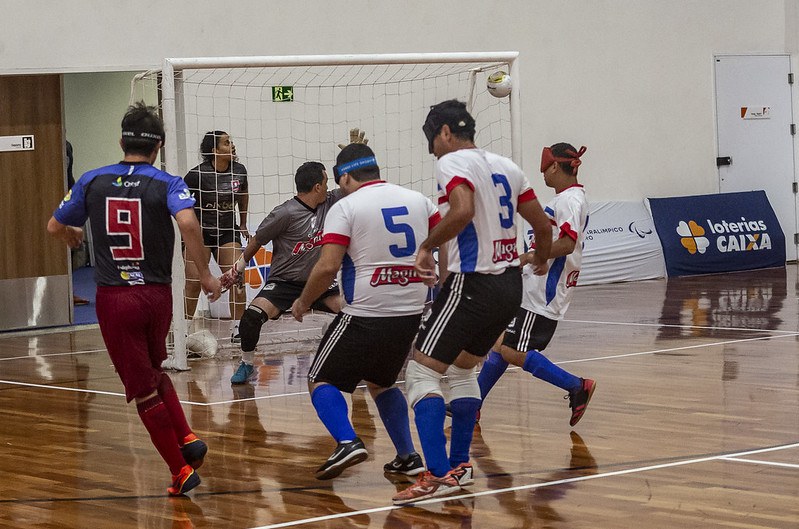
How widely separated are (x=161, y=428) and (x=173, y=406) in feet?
0.77

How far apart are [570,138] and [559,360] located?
25.8ft

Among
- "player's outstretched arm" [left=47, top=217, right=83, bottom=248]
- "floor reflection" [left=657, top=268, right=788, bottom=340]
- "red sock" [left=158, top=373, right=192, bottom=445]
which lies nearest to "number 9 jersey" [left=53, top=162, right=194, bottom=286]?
"player's outstretched arm" [left=47, top=217, right=83, bottom=248]

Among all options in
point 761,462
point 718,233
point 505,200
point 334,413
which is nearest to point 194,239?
point 334,413

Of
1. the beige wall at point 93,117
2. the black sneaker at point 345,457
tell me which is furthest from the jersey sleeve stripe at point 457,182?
the beige wall at point 93,117

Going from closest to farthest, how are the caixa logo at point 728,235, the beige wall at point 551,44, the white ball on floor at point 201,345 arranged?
1. the white ball on floor at point 201,345
2. the beige wall at point 551,44
3. the caixa logo at point 728,235

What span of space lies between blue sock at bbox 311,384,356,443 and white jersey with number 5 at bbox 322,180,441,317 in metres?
0.42

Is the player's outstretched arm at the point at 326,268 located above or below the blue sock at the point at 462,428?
above

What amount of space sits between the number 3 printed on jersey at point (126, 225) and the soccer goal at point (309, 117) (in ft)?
22.1

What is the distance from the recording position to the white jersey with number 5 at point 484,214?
18.8 ft

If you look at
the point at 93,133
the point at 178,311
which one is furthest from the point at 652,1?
the point at 178,311

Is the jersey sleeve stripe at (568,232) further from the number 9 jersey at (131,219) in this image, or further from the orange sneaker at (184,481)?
the orange sneaker at (184,481)

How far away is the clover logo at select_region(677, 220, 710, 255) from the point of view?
1795 cm

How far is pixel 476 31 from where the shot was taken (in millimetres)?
16609

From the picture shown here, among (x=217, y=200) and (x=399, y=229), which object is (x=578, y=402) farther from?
(x=217, y=200)
